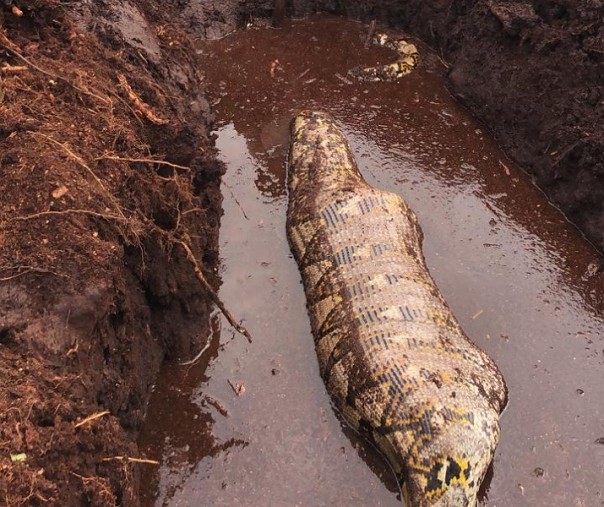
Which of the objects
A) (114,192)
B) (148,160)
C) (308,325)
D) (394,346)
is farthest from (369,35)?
(114,192)

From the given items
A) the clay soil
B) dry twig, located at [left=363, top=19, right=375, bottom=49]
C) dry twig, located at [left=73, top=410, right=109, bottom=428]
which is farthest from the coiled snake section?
dry twig, located at [left=73, top=410, right=109, bottom=428]

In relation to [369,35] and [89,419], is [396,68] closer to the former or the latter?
[369,35]

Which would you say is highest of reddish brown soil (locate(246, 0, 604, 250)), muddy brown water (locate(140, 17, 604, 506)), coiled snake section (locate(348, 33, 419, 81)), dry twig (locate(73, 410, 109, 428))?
reddish brown soil (locate(246, 0, 604, 250))

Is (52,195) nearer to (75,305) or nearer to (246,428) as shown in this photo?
(75,305)

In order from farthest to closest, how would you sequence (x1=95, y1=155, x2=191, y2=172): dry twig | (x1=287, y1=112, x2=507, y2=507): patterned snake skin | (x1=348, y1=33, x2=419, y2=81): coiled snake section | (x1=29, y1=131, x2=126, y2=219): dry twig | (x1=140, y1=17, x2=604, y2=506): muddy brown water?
1. (x1=348, y1=33, x2=419, y2=81): coiled snake section
2. (x1=140, y1=17, x2=604, y2=506): muddy brown water
3. (x1=287, y1=112, x2=507, y2=507): patterned snake skin
4. (x1=95, y1=155, x2=191, y2=172): dry twig
5. (x1=29, y1=131, x2=126, y2=219): dry twig

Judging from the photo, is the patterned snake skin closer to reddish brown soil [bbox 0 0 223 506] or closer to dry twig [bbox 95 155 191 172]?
reddish brown soil [bbox 0 0 223 506]

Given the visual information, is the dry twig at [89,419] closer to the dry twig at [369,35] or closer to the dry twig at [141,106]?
the dry twig at [141,106]

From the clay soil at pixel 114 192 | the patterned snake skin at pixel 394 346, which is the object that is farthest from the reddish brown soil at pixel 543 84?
the patterned snake skin at pixel 394 346
